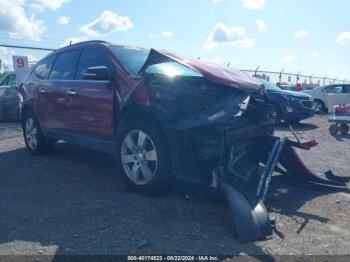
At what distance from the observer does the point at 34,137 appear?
721 centimetres

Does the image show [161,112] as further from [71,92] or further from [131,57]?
[71,92]

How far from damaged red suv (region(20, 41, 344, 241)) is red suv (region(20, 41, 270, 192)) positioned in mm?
11

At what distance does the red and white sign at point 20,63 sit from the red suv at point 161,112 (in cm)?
1078

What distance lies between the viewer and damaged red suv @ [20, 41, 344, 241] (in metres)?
4.12

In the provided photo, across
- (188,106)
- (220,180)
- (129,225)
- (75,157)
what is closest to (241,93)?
(188,106)

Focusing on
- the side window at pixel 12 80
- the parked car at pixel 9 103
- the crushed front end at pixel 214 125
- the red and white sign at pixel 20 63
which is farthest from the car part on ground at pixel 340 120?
the red and white sign at pixel 20 63

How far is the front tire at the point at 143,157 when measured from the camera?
174 inches

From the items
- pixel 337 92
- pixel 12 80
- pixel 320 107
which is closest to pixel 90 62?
pixel 12 80

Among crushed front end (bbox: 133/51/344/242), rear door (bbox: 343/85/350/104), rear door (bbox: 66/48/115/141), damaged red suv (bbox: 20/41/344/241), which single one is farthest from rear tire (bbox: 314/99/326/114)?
rear door (bbox: 66/48/115/141)

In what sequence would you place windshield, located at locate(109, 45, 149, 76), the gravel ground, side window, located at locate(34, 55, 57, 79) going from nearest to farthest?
the gravel ground → windshield, located at locate(109, 45, 149, 76) → side window, located at locate(34, 55, 57, 79)

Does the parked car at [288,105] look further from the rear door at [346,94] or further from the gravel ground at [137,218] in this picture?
the rear door at [346,94]

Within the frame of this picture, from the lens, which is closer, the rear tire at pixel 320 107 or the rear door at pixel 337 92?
the rear door at pixel 337 92

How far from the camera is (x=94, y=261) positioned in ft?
10.5

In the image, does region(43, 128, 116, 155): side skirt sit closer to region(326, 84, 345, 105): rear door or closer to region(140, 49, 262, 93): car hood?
region(140, 49, 262, 93): car hood
